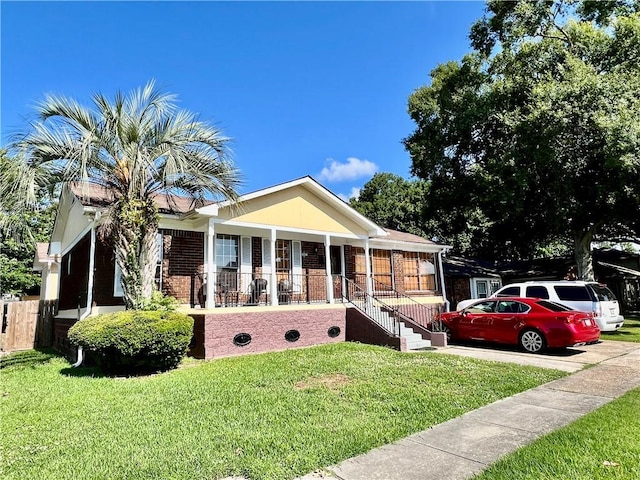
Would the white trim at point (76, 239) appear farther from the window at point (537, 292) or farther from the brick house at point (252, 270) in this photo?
the window at point (537, 292)

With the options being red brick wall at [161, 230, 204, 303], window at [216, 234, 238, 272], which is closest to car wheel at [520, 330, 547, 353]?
window at [216, 234, 238, 272]

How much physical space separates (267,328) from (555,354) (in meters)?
8.00

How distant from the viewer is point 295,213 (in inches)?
547

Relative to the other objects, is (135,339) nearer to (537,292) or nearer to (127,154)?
(127,154)

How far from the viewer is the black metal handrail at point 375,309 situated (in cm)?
1272

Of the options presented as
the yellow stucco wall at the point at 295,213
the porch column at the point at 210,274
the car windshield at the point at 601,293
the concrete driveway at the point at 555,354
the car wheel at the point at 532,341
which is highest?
the yellow stucco wall at the point at 295,213

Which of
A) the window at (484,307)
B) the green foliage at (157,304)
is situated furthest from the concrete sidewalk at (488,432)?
the green foliage at (157,304)

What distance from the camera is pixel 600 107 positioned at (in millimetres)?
15602

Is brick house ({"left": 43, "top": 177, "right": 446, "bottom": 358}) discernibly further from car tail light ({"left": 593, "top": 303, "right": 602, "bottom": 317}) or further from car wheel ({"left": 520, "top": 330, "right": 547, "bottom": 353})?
car tail light ({"left": 593, "top": 303, "right": 602, "bottom": 317})

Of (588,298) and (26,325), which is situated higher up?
(588,298)

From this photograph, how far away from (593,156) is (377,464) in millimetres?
17664

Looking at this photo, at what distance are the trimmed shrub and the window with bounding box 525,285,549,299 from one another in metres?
11.8

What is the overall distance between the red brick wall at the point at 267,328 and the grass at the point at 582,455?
816cm

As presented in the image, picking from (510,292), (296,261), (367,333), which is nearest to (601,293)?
(510,292)
